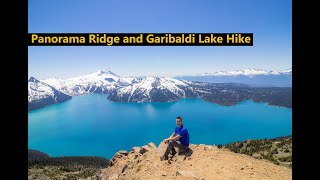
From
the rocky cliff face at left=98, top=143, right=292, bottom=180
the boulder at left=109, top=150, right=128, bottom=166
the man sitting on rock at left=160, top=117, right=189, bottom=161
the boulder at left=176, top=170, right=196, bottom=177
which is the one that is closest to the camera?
the boulder at left=176, top=170, right=196, bottom=177

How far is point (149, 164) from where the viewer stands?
1723 centimetres

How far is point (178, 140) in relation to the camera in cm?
1658

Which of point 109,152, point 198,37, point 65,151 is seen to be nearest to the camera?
point 198,37

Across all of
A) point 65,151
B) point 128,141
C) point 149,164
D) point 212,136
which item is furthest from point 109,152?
point 149,164

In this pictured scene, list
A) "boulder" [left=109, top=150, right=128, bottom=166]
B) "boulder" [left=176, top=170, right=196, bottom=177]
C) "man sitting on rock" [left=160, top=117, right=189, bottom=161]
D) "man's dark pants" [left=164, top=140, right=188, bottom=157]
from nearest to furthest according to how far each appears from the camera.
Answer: "boulder" [left=176, top=170, right=196, bottom=177], "man sitting on rock" [left=160, top=117, right=189, bottom=161], "man's dark pants" [left=164, top=140, right=188, bottom=157], "boulder" [left=109, top=150, right=128, bottom=166]

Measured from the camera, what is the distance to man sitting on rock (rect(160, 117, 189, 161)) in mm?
15883

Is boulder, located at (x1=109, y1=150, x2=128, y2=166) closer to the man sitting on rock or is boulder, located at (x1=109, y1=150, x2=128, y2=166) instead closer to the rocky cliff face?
the rocky cliff face

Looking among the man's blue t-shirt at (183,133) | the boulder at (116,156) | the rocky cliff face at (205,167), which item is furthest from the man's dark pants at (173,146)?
the boulder at (116,156)

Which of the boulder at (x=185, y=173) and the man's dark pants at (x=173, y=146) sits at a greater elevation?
the man's dark pants at (x=173, y=146)

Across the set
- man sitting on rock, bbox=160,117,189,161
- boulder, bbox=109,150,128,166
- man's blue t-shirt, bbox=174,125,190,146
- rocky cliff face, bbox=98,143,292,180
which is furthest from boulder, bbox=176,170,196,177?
boulder, bbox=109,150,128,166

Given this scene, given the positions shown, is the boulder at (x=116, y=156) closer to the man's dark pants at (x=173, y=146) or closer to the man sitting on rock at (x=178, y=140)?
the man sitting on rock at (x=178, y=140)

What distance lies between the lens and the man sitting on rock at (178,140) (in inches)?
625
